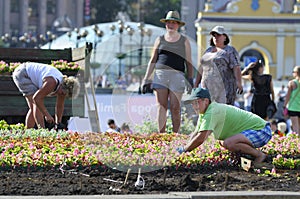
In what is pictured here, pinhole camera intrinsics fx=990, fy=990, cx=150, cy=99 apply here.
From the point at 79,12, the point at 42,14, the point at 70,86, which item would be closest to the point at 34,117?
the point at 70,86

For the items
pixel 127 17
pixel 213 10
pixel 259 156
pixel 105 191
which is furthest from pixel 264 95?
pixel 127 17

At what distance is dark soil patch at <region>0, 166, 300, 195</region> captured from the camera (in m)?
8.28

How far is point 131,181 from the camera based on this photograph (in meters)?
8.88

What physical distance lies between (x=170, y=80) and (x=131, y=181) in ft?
13.6

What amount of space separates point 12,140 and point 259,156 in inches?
111

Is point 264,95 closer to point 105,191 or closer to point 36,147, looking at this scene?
point 36,147

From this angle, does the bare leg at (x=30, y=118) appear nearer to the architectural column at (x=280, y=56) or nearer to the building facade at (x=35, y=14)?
the architectural column at (x=280, y=56)

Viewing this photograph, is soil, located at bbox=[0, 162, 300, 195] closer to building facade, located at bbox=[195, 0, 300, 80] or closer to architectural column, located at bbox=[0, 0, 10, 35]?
building facade, located at bbox=[195, 0, 300, 80]

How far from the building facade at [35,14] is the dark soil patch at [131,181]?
9022cm

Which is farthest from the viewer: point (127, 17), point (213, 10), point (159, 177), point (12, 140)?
point (127, 17)

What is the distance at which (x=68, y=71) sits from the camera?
1603cm

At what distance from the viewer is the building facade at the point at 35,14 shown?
104875 millimetres

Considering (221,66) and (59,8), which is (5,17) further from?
(221,66)

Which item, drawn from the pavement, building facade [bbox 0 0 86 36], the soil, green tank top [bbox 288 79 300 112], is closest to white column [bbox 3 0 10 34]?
building facade [bbox 0 0 86 36]
